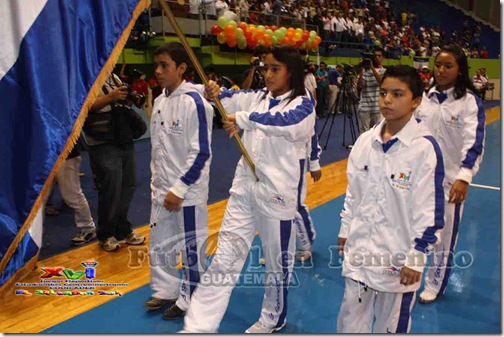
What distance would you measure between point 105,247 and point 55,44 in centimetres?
218

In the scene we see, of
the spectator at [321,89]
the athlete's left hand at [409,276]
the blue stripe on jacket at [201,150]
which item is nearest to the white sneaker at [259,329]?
the blue stripe on jacket at [201,150]

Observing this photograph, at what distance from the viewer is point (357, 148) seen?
2283mm

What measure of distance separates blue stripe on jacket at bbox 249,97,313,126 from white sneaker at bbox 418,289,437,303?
1589 millimetres

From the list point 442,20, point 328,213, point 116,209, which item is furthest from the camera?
point 442,20

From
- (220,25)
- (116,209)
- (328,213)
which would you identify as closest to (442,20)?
(220,25)

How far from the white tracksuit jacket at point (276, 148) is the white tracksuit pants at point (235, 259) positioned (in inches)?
3.2

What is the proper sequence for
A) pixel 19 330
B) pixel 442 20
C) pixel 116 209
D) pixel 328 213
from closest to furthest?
pixel 19 330 < pixel 116 209 < pixel 328 213 < pixel 442 20

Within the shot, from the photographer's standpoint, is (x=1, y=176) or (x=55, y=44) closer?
(x=55, y=44)

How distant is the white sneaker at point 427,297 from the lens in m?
3.24

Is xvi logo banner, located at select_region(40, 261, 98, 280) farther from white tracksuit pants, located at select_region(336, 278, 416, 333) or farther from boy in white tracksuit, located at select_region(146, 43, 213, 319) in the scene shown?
white tracksuit pants, located at select_region(336, 278, 416, 333)

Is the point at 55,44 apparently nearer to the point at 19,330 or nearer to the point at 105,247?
the point at 19,330

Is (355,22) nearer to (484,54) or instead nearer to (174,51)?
(484,54)

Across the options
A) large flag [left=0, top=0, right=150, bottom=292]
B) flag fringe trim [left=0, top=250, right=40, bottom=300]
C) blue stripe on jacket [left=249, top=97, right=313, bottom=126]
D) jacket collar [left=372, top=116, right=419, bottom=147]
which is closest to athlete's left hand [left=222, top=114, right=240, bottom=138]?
blue stripe on jacket [left=249, top=97, right=313, bottom=126]

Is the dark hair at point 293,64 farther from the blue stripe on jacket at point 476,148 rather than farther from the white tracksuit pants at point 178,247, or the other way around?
the blue stripe on jacket at point 476,148
